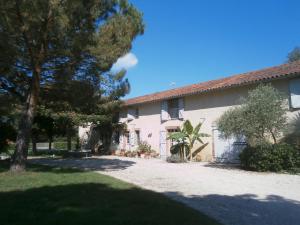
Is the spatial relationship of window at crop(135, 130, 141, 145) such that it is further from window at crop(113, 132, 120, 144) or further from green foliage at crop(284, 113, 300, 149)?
green foliage at crop(284, 113, 300, 149)

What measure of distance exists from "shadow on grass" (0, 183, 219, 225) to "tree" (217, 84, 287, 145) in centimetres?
657

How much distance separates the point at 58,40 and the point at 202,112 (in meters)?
11.2

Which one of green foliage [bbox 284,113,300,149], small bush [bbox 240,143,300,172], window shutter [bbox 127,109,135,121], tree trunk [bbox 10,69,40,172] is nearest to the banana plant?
green foliage [bbox 284,113,300,149]

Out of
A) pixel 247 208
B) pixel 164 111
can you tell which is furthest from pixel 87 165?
pixel 247 208

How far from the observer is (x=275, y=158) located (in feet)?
44.6

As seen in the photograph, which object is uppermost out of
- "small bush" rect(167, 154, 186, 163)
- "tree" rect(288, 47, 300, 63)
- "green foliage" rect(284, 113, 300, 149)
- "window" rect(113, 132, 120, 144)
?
"tree" rect(288, 47, 300, 63)

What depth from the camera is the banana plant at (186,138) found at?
20.1 m

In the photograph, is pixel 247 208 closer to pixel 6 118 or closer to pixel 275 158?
pixel 275 158

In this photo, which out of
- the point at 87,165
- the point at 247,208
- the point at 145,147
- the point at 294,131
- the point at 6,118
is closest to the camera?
the point at 247,208

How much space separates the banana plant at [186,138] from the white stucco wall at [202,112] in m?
0.69

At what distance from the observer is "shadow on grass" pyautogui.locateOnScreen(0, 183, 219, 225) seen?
19.7 ft

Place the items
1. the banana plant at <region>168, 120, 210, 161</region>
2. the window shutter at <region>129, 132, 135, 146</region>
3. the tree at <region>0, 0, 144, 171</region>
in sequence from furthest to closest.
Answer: the window shutter at <region>129, 132, 135, 146</region> → the banana plant at <region>168, 120, 210, 161</region> → the tree at <region>0, 0, 144, 171</region>

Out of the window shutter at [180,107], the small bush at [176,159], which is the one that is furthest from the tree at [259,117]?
the window shutter at [180,107]

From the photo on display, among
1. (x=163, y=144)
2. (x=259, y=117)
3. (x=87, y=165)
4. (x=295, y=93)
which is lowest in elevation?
(x=87, y=165)
